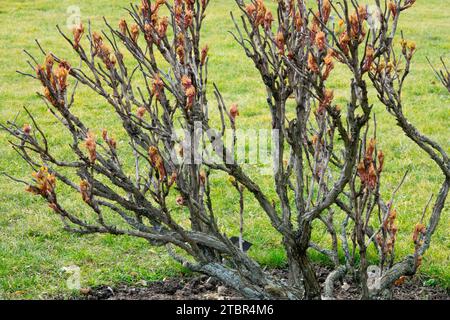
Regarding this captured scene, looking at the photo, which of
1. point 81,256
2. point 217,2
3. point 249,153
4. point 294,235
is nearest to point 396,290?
point 294,235

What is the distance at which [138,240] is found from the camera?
5738 millimetres

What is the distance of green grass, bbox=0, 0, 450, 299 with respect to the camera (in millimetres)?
5180

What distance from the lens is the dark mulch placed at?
460cm

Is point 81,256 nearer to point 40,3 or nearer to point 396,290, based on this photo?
point 396,290

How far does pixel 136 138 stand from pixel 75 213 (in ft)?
8.54

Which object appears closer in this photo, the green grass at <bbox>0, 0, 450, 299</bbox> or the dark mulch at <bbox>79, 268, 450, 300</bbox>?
the dark mulch at <bbox>79, 268, 450, 300</bbox>

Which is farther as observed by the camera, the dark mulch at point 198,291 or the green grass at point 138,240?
the green grass at point 138,240

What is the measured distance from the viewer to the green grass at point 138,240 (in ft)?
17.0

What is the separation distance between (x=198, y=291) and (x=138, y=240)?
1175mm

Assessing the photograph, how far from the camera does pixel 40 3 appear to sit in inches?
674

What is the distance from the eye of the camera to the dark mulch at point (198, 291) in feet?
15.1

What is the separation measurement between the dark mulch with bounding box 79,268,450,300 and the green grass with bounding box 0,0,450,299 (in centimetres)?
15

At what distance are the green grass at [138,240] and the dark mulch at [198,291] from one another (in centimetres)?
15
